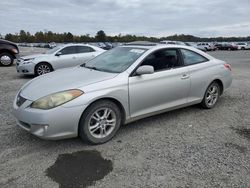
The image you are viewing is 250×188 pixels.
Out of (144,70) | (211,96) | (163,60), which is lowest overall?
(211,96)

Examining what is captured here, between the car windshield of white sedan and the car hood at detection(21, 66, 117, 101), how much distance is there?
240 millimetres

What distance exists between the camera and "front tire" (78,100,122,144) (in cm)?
369

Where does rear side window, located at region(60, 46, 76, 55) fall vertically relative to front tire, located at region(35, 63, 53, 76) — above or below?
above

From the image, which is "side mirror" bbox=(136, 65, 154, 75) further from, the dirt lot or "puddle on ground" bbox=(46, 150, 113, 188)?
"puddle on ground" bbox=(46, 150, 113, 188)

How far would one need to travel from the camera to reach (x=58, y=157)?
11.5 feet

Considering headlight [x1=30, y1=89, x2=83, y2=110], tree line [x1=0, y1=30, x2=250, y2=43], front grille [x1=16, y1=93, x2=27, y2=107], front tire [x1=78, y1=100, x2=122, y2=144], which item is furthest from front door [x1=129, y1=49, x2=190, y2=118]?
tree line [x1=0, y1=30, x2=250, y2=43]

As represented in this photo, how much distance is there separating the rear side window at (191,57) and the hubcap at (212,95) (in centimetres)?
64

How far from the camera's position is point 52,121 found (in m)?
3.45

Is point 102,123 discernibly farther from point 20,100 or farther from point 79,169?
point 20,100

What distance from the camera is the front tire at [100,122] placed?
3.69m

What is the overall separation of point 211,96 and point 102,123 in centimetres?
282

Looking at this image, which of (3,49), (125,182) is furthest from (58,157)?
(3,49)

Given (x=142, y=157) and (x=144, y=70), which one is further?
(x=144, y=70)

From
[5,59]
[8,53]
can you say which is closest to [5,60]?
[5,59]
